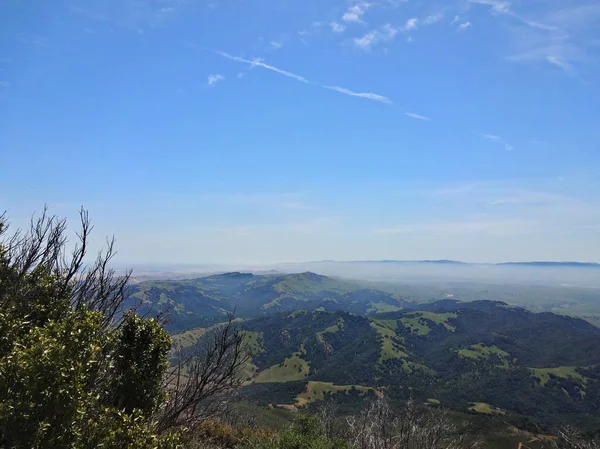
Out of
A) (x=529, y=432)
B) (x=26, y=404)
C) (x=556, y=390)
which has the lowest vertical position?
(x=556, y=390)

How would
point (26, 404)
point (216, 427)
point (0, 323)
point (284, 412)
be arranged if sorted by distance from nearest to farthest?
point (26, 404), point (0, 323), point (216, 427), point (284, 412)

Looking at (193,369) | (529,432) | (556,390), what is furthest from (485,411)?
(193,369)

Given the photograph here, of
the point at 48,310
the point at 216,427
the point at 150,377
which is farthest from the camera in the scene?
the point at 216,427

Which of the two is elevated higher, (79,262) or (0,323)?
(79,262)

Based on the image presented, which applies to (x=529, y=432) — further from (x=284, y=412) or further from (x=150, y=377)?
(x=150, y=377)

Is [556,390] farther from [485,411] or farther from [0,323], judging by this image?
[0,323]

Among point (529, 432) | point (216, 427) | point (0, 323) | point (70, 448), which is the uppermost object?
point (0, 323)

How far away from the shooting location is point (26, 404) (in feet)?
22.2

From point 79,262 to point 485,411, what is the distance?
181 metres

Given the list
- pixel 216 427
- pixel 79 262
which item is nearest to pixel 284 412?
pixel 216 427

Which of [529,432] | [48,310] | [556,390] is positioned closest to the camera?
[48,310]

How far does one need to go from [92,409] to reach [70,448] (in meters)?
1.19

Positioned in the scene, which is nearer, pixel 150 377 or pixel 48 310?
pixel 150 377

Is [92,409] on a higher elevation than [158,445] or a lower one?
higher
